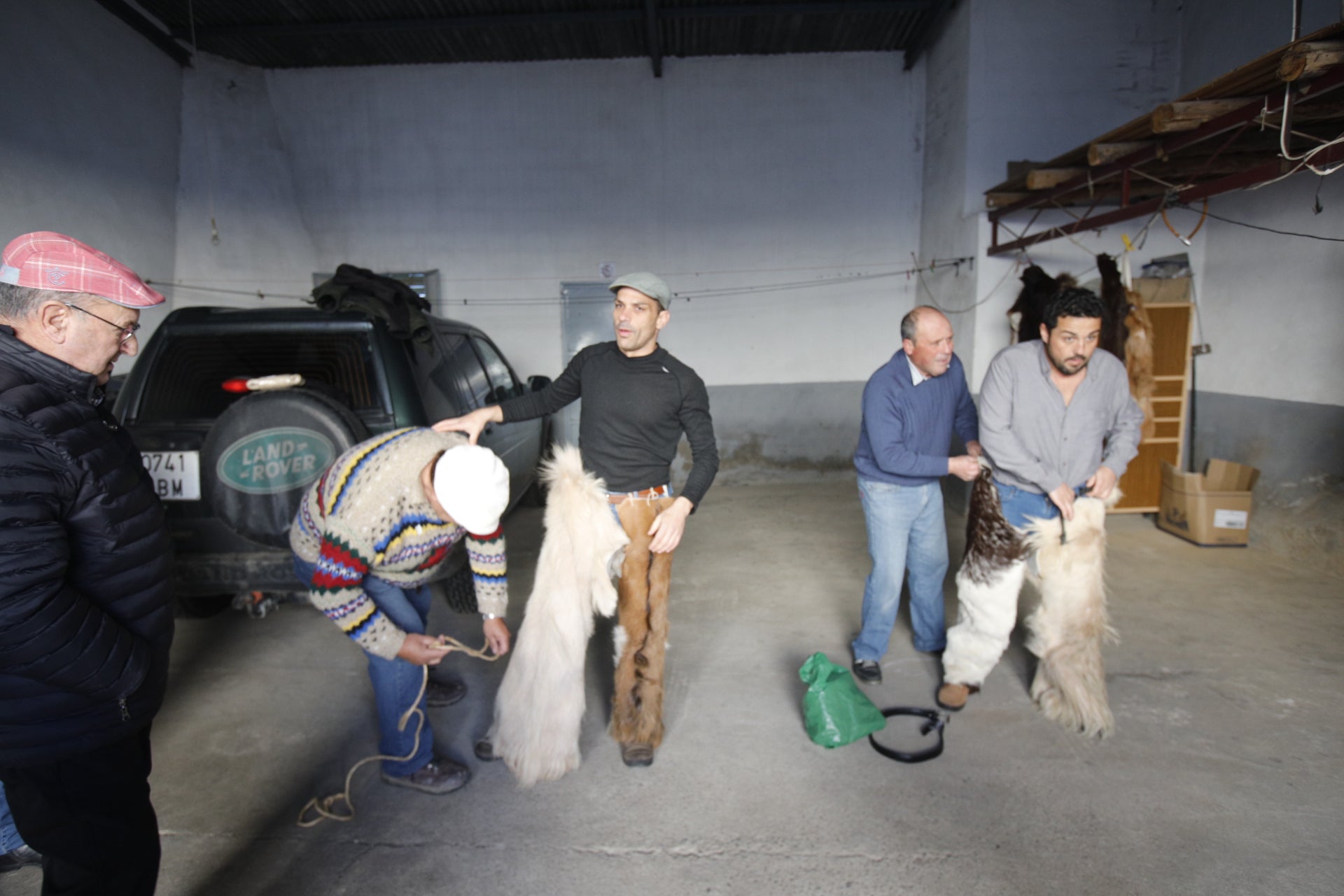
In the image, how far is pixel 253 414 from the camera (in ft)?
9.49

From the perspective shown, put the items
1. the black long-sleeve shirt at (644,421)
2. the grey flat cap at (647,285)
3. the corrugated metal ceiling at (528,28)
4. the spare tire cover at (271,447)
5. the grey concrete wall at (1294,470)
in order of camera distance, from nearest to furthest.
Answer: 1. the grey flat cap at (647,285)
2. the black long-sleeve shirt at (644,421)
3. the spare tire cover at (271,447)
4. the grey concrete wall at (1294,470)
5. the corrugated metal ceiling at (528,28)

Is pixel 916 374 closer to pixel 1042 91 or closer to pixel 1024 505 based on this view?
pixel 1024 505

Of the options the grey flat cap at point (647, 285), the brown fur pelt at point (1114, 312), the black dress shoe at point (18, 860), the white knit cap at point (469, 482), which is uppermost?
the brown fur pelt at point (1114, 312)

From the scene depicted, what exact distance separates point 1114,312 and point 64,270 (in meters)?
5.31

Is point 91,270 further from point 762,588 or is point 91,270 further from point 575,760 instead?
point 762,588

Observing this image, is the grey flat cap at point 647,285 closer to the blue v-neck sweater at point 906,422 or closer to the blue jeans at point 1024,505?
the blue v-neck sweater at point 906,422

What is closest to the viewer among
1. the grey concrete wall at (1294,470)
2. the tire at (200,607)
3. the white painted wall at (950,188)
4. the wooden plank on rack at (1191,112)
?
the wooden plank on rack at (1191,112)

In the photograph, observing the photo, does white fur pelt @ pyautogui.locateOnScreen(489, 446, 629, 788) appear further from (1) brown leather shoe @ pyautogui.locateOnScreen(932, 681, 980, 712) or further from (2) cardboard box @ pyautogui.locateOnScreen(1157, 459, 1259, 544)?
(2) cardboard box @ pyautogui.locateOnScreen(1157, 459, 1259, 544)

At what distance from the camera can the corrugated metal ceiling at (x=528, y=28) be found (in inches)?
253

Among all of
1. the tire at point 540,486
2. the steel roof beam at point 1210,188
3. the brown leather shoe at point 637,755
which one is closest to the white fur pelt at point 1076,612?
the brown leather shoe at point 637,755

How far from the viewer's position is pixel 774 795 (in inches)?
94.6

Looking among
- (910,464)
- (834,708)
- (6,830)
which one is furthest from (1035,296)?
(6,830)

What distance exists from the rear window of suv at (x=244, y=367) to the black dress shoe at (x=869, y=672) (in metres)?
2.57

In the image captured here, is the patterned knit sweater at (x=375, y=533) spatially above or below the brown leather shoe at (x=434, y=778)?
above
